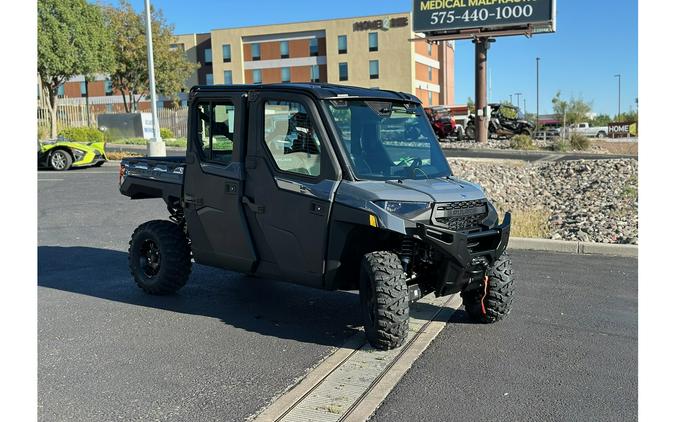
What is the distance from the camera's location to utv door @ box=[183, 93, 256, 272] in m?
5.81

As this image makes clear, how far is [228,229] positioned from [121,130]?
34.0 meters

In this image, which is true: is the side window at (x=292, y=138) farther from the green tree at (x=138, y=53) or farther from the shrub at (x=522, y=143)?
the green tree at (x=138, y=53)

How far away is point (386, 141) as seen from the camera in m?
5.54

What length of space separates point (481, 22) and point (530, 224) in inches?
1048

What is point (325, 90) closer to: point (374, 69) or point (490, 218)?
point (490, 218)

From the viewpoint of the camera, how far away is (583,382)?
4.55m

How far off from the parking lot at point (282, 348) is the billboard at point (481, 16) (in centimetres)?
2827

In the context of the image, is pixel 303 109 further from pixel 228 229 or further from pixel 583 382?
pixel 583 382

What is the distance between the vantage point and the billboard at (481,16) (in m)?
33.4

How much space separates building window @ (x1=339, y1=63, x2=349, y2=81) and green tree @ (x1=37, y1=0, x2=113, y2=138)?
35.0 m

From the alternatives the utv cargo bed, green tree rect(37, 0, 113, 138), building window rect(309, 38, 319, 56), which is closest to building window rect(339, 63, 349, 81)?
building window rect(309, 38, 319, 56)

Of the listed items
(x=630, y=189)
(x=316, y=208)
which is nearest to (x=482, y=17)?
(x=630, y=189)

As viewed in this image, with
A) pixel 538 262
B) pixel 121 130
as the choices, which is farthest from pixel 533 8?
pixel 538 262

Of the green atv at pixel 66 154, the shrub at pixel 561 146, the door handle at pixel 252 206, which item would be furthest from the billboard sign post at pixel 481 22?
the door handle at pixel 252 206
